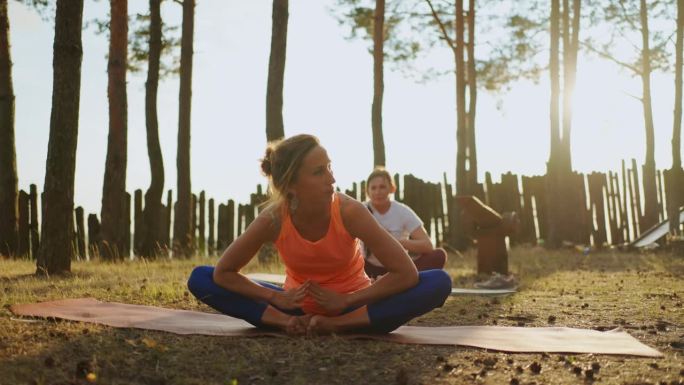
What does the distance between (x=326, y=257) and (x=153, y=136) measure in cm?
1002

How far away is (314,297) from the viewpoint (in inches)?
170

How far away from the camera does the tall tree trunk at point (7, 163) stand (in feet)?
42.1

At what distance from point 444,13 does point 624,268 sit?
734 centimetres

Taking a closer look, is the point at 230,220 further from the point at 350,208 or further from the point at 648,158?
the point at 350,208

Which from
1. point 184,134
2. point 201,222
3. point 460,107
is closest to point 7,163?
point 184,134

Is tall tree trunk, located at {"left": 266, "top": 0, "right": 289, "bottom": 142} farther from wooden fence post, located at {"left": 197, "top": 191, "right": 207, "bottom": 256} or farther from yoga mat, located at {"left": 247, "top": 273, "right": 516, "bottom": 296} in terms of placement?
wooden fence post, located at {"left": 197, "top": 191, "right": 207, "bottom": 256}

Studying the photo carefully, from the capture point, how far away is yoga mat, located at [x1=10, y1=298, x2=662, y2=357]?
455cm

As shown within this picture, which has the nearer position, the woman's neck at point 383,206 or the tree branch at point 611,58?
Answer: the woman's neck at point 383,206

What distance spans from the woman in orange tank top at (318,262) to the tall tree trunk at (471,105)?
41.4 feet

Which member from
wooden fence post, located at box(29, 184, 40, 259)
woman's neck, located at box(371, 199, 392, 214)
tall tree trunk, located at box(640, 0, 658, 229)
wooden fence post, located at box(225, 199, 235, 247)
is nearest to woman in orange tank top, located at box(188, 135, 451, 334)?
woman's neck, located at box(371, 199, 392, 214)

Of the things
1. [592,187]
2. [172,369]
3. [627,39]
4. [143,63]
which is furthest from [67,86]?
[627,39]

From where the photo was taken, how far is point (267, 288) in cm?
452

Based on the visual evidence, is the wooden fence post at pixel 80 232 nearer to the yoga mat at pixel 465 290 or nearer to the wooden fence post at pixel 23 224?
the wooden fence post at pixel 23 224

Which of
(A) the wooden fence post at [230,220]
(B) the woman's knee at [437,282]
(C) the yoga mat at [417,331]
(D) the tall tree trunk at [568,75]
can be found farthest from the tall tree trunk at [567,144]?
(B) the woman's knee at [437,282]
